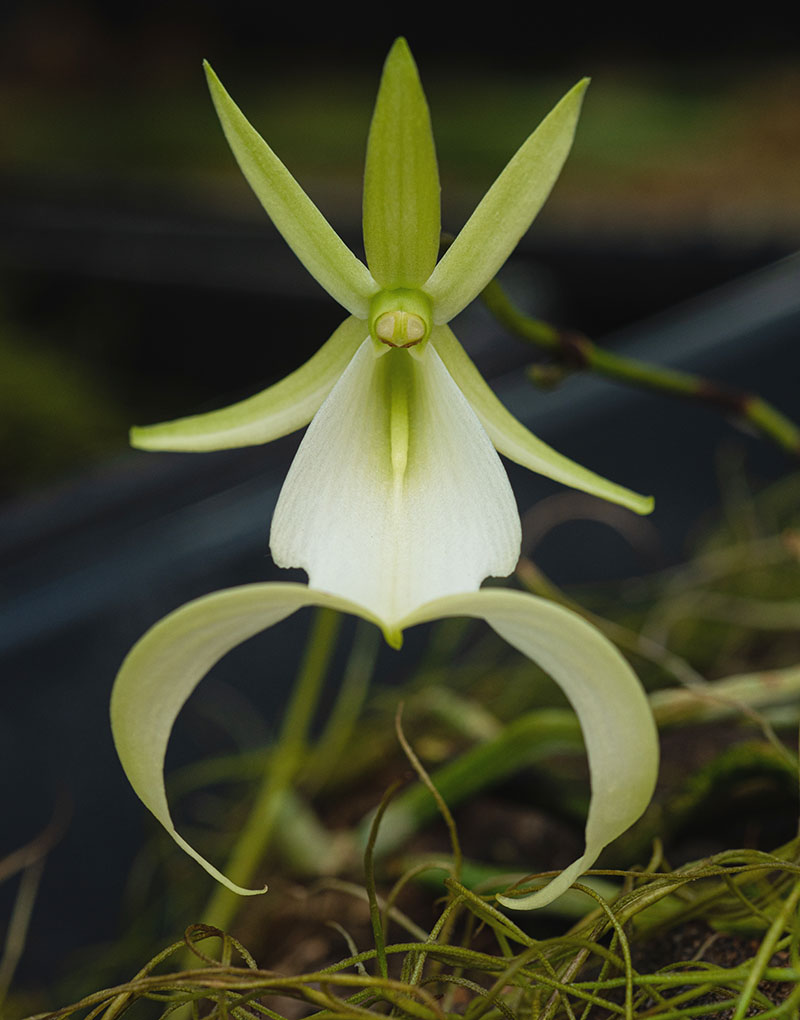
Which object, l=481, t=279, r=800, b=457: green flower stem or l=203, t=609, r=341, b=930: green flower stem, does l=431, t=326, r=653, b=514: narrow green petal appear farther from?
l=203, t=609, r=341, b=930: green flower stem

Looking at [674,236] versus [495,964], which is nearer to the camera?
[495,964]

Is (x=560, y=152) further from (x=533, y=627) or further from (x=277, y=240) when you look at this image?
(x=277, y=240)

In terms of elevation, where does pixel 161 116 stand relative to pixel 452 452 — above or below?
above

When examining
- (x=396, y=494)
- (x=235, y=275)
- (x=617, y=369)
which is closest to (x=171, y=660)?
(x=396, y=494)

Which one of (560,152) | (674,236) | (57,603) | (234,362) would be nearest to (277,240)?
(234,362)

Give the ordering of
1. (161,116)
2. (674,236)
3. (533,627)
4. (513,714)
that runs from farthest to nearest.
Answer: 1. (161,116)
2. (674,236)
3. (513,714)
4. (533,627)

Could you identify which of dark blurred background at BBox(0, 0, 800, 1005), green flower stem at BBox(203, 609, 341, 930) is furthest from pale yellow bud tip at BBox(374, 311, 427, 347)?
dark blurred background at BBox(0, 0, 800, 1005)
